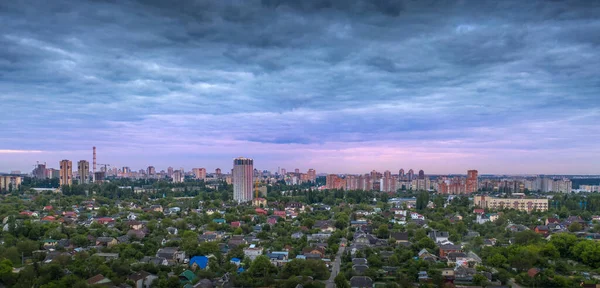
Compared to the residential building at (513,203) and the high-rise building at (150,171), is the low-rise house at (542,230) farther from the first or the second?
the high-rise building at (150,171)

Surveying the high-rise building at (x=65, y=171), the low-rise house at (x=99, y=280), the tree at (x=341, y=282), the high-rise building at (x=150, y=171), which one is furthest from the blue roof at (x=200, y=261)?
the high-rise building at (x=150, y=171)

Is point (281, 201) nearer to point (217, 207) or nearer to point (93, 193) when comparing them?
point (217, 207)

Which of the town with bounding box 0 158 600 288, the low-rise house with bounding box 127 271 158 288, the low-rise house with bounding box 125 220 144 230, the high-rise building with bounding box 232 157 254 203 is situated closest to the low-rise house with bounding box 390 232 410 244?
the town with bounding box 0 158 600 288

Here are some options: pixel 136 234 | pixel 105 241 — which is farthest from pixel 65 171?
pixel 105 241

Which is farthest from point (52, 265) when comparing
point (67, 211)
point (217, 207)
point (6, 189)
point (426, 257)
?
point (6, 189)

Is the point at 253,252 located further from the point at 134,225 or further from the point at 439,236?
the point at 134,225

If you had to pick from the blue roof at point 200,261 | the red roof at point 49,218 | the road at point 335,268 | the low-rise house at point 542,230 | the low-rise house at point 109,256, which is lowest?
the road at point 335,268
